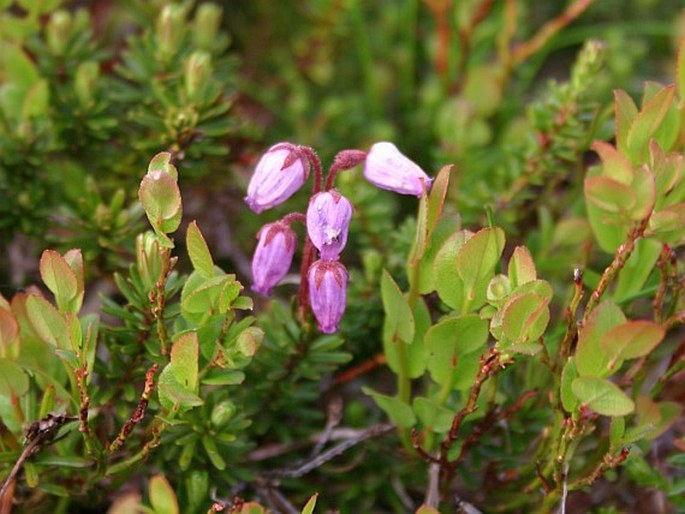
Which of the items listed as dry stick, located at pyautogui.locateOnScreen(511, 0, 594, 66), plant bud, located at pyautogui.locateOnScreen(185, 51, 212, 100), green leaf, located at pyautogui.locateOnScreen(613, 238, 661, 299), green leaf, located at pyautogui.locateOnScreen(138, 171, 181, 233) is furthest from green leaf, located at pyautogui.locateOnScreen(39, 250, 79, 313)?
dry stick, located at pyautogui.locateOnScreen(511, 0, 594, 66)

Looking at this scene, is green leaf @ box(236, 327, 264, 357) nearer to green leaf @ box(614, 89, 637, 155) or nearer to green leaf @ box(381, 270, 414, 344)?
green leaf @ box(381, 270, 414, 344)

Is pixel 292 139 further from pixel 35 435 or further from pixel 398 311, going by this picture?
pixel 35 435

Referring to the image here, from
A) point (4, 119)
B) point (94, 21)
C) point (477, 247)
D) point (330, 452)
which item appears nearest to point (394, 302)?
point (477, 247)

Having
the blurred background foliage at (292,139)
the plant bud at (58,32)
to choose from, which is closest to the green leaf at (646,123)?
the blurred background foliage at (292,139)

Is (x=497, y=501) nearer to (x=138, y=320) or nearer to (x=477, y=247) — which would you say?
(x=477, y=247)

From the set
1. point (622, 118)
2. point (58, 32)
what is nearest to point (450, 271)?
point (622, 118)

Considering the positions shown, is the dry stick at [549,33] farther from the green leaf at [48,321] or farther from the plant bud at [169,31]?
the green leaf at [48,321]
